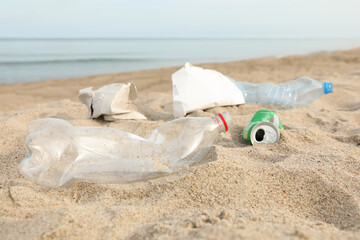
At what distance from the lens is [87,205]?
1201mm

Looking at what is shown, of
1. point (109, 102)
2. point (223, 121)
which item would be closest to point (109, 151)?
point (223, 121)

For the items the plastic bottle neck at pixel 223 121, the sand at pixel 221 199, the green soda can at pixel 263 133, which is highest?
the plastic bottle neck at pixel 223 121

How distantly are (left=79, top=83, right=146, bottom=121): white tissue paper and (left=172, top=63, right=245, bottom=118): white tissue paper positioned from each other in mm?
355

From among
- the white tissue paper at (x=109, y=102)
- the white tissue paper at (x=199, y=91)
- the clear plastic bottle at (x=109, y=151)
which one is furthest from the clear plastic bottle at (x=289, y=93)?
the clear plastic bottle at (x=109, y=151)

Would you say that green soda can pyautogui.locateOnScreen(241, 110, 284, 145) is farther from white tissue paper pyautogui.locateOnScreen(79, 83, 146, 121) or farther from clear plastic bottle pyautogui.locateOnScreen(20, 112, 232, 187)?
white tissue paper pyautogui.locateOnScreen(79, 83, 146, 121)

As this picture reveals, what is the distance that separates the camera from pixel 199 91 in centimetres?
258

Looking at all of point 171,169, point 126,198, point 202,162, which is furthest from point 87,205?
point 202,162

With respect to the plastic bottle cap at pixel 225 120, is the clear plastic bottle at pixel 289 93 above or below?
below

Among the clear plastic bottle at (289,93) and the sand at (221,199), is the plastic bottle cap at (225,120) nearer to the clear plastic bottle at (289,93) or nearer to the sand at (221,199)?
the sand at (221,199)

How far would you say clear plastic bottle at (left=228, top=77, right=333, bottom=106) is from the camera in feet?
10.3

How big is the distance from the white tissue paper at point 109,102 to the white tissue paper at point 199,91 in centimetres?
36

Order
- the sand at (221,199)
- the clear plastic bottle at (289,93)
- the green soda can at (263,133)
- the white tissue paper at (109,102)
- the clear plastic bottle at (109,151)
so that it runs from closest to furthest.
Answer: the sand at (221,199) < the clear plastic bottle at (109,151) < the green soda can at (263,133) < the white tissue paper at (109,102) < the clear plastic bottle at (289,93)

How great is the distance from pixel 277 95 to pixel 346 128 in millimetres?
1076

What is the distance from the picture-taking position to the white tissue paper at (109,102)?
2424 millimetres
